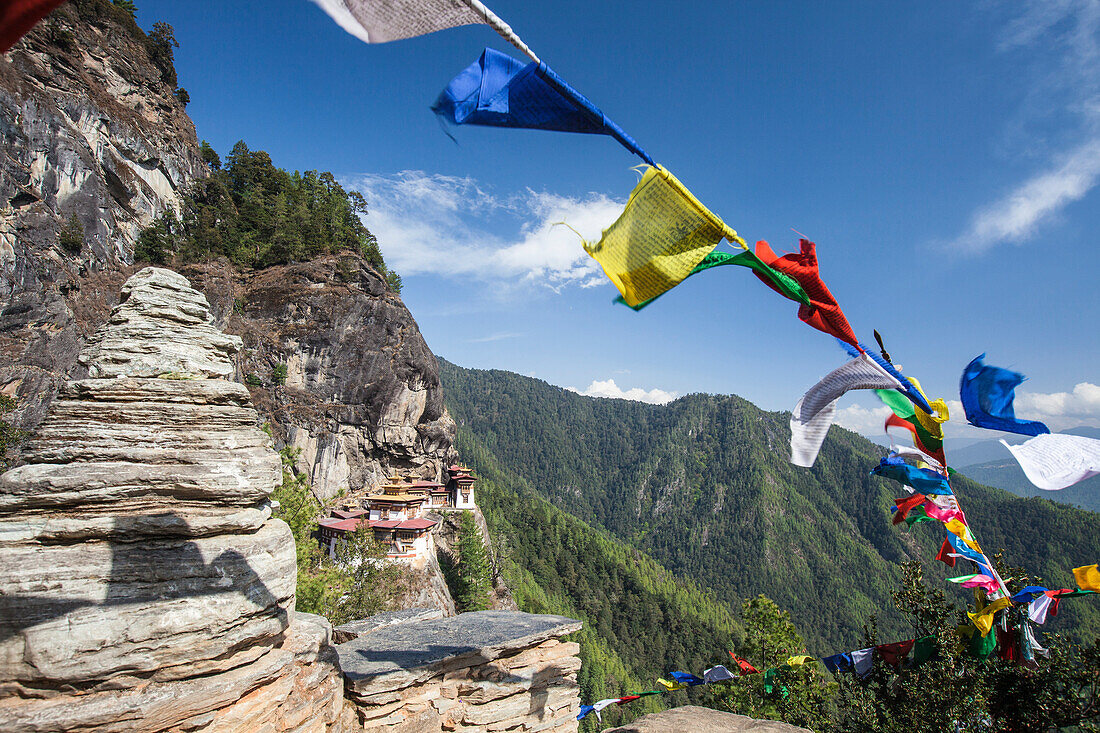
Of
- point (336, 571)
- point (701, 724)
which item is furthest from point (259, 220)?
point (701, 724)

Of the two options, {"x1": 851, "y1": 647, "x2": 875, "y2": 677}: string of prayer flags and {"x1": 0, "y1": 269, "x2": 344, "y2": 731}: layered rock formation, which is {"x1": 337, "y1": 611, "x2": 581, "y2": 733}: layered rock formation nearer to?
{"x1": 0, "y1": 269, "x2": 344, "y2": 731}: layered rock formation

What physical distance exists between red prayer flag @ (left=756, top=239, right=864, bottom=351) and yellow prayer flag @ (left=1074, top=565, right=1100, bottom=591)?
17.6 ft

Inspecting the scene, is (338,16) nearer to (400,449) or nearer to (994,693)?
(994,693)

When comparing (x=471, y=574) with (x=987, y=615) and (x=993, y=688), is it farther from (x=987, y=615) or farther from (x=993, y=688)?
(x=987, y=615)

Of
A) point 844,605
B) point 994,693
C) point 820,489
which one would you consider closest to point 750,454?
point 820,489

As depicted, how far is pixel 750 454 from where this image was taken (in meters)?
197

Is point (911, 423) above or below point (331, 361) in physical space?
below

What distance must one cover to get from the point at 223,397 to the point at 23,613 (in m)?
2.71

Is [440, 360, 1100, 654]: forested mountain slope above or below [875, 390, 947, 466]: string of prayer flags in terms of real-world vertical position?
below

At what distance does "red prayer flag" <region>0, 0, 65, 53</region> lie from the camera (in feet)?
6.41

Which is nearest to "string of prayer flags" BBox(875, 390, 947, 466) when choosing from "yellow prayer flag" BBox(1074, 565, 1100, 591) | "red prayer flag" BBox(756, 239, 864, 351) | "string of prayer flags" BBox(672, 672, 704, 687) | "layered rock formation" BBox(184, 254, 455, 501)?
"red prayer flag" BBox(756, 239, 864, 351)

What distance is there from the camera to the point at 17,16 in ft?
6.58

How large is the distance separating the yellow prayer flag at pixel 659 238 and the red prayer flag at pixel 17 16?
3.40 m

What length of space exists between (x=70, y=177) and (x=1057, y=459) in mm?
43660
